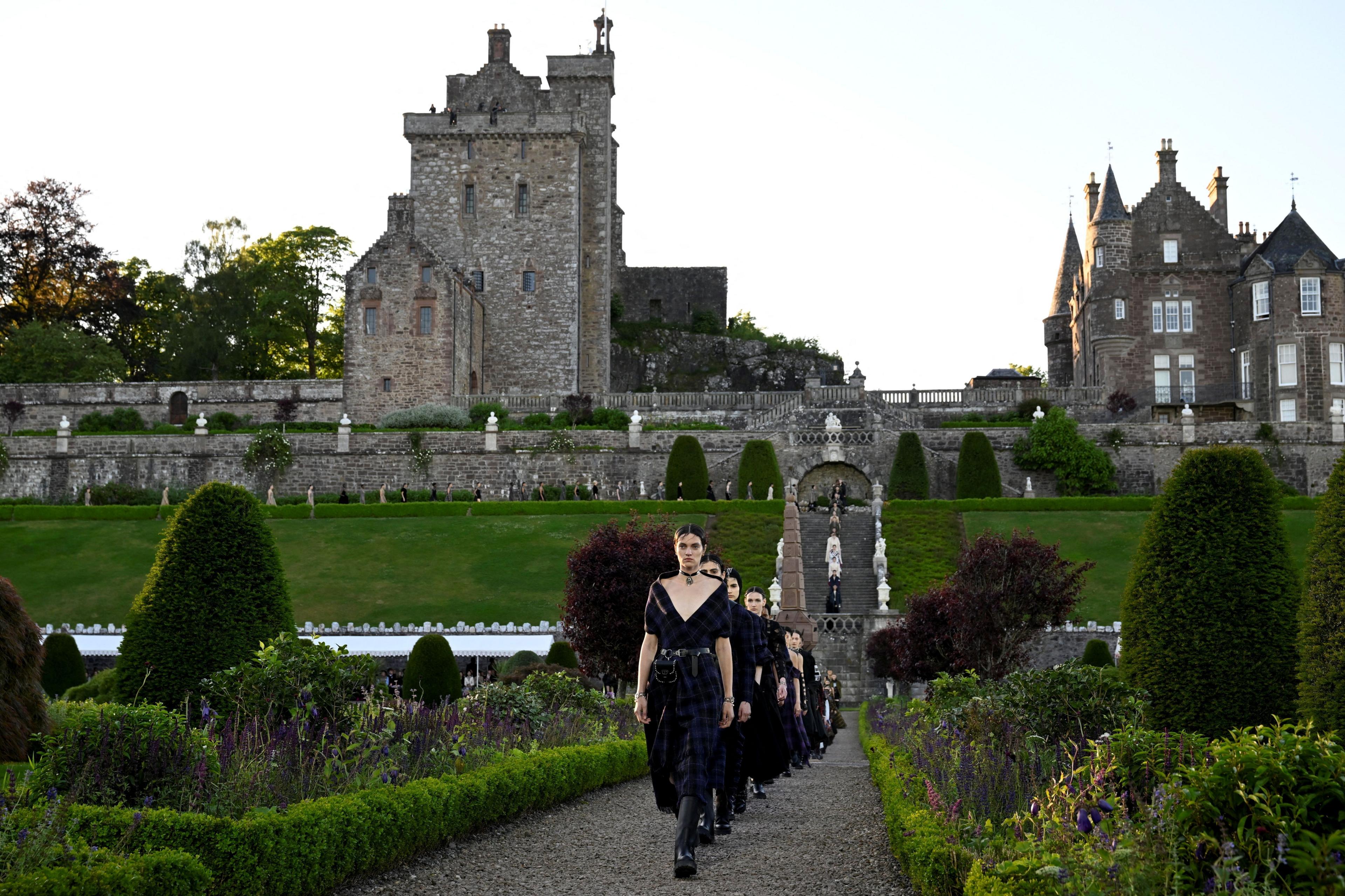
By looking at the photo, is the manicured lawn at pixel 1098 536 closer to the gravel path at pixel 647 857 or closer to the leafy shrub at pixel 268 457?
the gravel path at pixel 647 857

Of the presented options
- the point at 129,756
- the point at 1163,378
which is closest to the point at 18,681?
the point at 129,756

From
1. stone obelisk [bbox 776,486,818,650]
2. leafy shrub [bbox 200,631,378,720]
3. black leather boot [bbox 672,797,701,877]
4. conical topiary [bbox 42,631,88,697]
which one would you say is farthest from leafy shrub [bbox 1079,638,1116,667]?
black leather boot [bbox 672,797,701,877]

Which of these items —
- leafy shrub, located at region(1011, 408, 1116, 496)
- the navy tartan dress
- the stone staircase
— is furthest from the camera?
leafy shrub, located at region(1011, 408, 1116, 496)

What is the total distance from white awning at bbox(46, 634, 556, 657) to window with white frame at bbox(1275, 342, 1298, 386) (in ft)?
115

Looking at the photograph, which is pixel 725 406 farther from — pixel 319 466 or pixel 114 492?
pixel 114 492

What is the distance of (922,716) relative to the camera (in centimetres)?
1468

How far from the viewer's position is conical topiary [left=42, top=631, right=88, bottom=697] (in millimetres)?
22734

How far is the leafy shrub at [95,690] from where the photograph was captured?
17438 millimetres

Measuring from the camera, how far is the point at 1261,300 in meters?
54.2

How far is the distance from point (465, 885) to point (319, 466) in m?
45.6

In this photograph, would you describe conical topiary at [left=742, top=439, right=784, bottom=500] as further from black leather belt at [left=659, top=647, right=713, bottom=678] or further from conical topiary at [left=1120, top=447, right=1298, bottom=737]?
black leather belt at [left=659, top=647, right=713, bottom=678]

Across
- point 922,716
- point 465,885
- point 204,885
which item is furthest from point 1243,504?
point 204,885

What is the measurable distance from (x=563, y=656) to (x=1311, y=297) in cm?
3896

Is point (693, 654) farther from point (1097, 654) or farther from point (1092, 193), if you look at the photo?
point (1092, 193)
